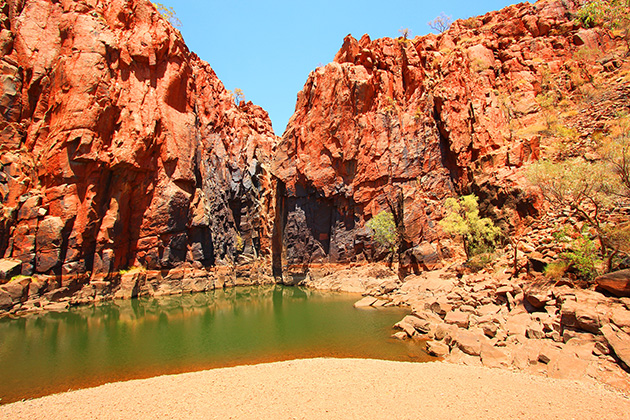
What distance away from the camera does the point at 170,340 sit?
1948 centimetres

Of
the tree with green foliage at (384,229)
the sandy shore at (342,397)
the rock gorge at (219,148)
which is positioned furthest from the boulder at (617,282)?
the tree with green foliage at (384,229)

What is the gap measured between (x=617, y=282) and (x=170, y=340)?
2279 centimetres

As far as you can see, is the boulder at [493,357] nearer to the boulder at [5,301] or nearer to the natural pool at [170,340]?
the natural pool at [170,340]

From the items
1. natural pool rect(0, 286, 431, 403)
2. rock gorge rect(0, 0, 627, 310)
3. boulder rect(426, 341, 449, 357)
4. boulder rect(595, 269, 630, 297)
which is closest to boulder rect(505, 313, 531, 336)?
boulder rect(426, 341, 449, 357)

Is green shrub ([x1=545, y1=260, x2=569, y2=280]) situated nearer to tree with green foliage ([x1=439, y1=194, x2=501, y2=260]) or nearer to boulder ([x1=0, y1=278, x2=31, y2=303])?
tree with green foliage ([x1=439, y1=194, x2=501, y2=260])

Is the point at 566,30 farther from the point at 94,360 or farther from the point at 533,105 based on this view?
the point at 94,360

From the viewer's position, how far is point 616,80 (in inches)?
1195

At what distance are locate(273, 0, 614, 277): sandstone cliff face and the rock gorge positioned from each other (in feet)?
0.68

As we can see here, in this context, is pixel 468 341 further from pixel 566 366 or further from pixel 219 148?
pixel 219 148

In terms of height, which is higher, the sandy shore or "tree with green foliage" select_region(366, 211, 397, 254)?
"tree with green foliage" select_region(366, 211, 397, 254)

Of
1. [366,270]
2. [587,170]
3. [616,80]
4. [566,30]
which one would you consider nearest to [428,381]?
[587,170]

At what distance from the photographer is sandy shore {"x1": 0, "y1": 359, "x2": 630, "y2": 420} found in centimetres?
841

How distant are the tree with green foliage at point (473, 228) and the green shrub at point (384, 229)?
915 cm

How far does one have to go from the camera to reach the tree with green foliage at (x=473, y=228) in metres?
28.8
